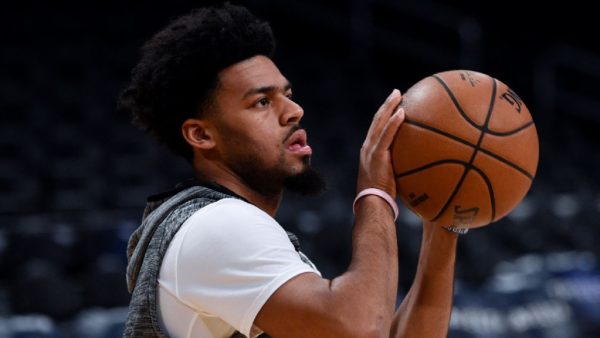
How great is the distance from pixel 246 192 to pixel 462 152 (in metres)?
0.46

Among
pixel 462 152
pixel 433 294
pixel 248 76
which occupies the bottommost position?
pixel 433 294

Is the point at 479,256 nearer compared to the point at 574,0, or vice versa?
the point at 479,256

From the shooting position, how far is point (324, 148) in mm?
7406

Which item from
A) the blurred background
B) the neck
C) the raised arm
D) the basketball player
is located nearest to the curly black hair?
the basketball player

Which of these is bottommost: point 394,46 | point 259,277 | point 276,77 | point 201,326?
point 394,46

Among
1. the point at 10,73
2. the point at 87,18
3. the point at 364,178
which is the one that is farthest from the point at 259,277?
the point at 87,18

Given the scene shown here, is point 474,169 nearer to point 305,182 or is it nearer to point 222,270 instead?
point 305,182

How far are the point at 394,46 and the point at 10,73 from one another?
152 inches

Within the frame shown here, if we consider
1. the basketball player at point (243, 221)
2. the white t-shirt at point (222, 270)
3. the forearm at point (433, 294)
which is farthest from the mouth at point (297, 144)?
the forearm at point (433, 294)

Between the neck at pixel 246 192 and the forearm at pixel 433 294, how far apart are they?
39 cm

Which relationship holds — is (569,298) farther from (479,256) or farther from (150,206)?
(150,206)

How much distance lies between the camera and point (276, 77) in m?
1.95

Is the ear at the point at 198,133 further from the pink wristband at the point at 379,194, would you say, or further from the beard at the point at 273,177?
the pink wristband at the point at 379,194

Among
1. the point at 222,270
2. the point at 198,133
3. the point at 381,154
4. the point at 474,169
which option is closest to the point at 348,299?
the point at 222,270
